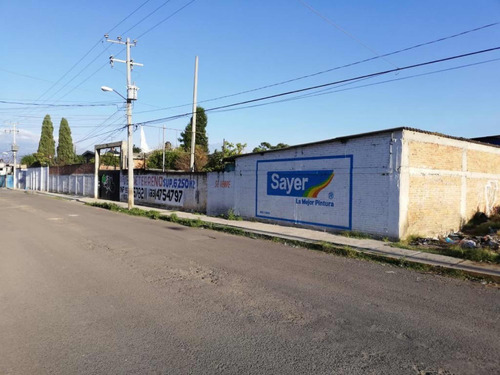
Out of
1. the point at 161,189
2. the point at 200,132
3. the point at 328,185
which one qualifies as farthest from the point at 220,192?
the point at 200,132

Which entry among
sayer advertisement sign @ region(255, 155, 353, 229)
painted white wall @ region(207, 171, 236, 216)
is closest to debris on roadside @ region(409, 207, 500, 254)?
sayer advertisement sign @ region(255, 155, 353, 229)

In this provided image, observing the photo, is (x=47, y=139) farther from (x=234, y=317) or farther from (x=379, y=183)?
(x=234, y=317)

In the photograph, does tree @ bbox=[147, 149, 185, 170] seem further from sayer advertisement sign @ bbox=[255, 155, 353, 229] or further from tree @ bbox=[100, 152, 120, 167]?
sayer advertisement sign @ bbox=[255, 155, 353, 229]

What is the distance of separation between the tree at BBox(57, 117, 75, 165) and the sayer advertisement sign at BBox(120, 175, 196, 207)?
2049 inches

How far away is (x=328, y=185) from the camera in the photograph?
12969mm

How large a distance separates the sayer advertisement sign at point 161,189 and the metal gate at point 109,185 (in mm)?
3738

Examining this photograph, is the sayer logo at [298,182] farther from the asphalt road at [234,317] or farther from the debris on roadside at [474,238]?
the asphalt road at [234,317]

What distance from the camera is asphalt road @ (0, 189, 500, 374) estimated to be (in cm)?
367

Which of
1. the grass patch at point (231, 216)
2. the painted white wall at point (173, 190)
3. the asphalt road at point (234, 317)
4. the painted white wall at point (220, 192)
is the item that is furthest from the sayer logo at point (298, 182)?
the painted white wall at point (173, 190)

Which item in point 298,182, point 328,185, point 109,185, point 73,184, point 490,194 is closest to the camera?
point 328,185

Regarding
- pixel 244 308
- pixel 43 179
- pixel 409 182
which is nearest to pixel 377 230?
pixel 409 182

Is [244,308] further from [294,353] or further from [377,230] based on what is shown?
[377,230]

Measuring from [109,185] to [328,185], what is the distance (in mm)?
23551

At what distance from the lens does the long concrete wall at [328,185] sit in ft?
36.8
